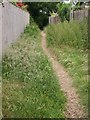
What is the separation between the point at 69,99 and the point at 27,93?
3.05 ft

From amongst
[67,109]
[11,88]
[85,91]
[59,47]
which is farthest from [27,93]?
[59,47]

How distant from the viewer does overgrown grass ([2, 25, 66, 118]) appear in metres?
5.07

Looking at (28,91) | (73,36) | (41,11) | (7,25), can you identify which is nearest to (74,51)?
(73,36)

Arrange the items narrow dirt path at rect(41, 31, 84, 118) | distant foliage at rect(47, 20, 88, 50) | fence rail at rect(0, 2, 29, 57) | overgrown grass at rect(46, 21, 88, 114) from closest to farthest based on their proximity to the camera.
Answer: narrow dirt path at rect(41, 31, 84, 118)
overgrown grass at rect(46, 21, 88, 114)
fence rail at rect(0, 2, 29, 57)
distant foliage at rect(47, 20, 88, 50)

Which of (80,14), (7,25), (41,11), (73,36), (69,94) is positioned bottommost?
(41,11)

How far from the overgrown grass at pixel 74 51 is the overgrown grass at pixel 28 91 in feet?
1.84

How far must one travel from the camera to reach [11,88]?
5770 millimetres

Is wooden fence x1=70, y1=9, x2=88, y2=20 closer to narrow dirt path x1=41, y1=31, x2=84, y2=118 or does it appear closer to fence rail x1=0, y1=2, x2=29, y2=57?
fence rail x1=0, y1=2, x2=29, y2=57

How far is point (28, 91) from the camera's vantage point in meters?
5.91

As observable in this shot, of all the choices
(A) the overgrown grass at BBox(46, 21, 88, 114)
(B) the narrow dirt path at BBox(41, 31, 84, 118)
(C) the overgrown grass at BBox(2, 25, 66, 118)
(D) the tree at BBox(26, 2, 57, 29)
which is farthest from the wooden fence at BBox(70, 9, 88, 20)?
(D) the tree at BBox(26, 2, 57, 29)

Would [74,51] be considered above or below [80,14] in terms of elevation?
above

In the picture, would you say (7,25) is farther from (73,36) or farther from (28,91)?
(73,36)

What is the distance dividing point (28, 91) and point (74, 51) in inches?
225

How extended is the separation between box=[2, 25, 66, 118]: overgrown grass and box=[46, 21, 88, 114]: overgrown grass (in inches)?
22.1
